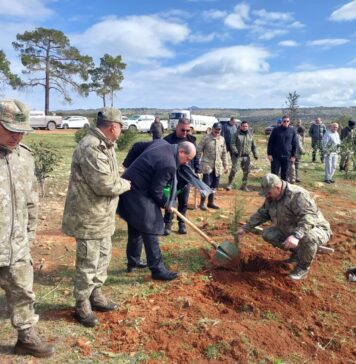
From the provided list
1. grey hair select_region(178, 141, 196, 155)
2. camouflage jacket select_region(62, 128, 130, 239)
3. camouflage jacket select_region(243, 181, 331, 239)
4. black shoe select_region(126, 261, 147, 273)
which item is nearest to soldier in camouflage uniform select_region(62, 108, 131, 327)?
camouflage jacket select_region(62, 128, 130, 239)

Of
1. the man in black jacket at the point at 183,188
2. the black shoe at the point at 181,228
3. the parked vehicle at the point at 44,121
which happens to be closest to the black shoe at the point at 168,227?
the man in black jacket at the point at 183,188

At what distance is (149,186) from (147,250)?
74 centimetres

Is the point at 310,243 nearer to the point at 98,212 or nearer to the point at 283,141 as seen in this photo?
the point at 98,212

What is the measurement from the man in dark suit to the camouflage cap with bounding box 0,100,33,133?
1818mm

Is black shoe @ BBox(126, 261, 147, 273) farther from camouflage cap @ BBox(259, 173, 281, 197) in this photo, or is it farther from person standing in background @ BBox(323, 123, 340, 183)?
person standing in background @ BBox(323, 123, 340, 183)

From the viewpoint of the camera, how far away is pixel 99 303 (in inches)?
158

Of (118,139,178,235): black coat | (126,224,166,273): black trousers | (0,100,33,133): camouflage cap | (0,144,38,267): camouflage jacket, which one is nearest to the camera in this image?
(0,100,33,133): camouflage cap

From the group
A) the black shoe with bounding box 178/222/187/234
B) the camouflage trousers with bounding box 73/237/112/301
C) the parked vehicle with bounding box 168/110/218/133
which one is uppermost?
the parked vehicle with bounding box 168/110/218/133

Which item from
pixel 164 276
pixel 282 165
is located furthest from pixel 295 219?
pixel 282 165

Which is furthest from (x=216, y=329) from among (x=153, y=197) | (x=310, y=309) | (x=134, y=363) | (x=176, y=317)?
(x=153, y=197)

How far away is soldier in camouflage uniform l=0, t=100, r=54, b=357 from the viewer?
108 inches

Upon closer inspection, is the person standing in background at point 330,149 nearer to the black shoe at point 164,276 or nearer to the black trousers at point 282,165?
the black trousers at point 282,165

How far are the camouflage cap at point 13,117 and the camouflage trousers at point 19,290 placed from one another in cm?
98

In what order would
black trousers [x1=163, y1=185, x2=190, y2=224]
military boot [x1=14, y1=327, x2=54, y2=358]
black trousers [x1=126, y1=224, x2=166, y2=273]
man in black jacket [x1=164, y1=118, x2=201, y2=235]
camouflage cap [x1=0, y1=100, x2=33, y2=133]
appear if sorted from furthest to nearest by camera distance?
black trousers [x1=163, y1=185, x2=190, y2=224] < man in black jacket [x1=164, y1=118, x2=201, y2=235] < black trousers [x1=126, y1=224, x2=166, y2=273] < military boot [x1=14, y1=327, x2=54, y2=358] < camouflage cap [x1=0, y1=100, x2=33, y2=133]
